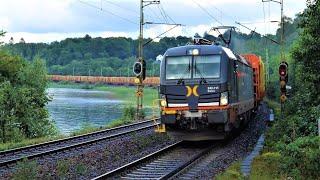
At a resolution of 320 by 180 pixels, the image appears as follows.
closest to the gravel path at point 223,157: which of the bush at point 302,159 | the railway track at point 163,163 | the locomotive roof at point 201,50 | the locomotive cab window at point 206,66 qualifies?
the railway track at point 163,163

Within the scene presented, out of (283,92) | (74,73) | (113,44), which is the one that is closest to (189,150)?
(283,92)

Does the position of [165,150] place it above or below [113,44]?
below

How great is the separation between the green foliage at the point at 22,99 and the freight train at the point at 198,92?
13.9 meters

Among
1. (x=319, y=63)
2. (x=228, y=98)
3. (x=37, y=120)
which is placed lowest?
(x=37, y=120)

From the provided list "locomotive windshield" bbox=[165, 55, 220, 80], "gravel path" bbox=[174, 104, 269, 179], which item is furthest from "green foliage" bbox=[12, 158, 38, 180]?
"locomotive windshield" bbox=[165, 55, 220, 80]

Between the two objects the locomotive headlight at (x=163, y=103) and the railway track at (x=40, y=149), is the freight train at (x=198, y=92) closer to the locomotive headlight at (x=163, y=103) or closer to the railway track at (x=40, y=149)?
the locomotive headlight at (x=163, y=103)

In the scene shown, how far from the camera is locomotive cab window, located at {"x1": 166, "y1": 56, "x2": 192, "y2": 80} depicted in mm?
18812

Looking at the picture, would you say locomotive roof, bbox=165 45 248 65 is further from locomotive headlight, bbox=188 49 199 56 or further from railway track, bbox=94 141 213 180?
railway track, bbox=94 141 213 180

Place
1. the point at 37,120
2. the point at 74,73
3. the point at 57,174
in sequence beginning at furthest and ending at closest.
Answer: the point at 74,73 < the point at 37,120 < the point at 57,174

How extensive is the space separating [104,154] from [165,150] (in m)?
2.03

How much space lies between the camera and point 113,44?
6831 inches

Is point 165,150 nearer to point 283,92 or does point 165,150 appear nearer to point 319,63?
point 319,63

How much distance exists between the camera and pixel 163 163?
15.8 meters

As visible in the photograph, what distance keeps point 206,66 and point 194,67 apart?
1.35 ft
